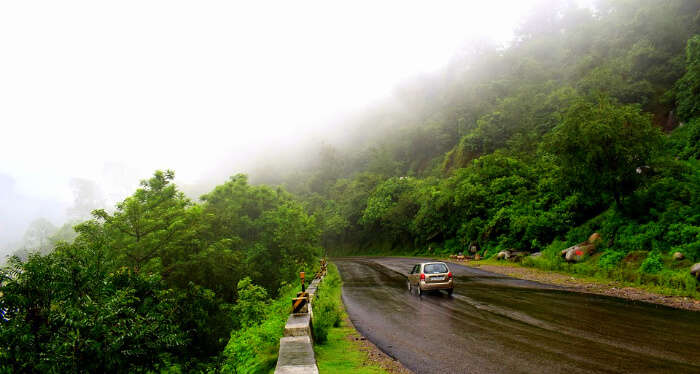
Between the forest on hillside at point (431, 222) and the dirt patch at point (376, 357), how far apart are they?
2.20m

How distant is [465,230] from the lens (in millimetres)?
40188

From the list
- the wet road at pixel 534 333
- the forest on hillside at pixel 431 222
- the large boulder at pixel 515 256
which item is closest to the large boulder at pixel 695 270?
the forest on hillside at pixel 431 222

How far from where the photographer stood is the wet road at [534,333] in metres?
6.67

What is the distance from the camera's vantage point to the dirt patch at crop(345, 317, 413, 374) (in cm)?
719

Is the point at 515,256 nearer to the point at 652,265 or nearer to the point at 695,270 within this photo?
the point at 652,265

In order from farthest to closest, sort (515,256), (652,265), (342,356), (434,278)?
(515,256), (434,278), (652,265), (342,356)

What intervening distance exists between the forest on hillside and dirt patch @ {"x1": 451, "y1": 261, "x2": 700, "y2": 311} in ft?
3.87

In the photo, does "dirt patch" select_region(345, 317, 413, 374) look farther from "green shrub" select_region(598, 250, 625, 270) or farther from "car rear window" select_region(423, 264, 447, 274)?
"green shrub" select_region(598, 250, 625, 270)

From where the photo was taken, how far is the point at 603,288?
1492 centimetres

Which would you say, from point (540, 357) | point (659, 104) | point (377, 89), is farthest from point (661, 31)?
point (377, 89)

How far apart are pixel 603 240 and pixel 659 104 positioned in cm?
2698

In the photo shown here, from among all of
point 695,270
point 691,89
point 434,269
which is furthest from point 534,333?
point 691,89

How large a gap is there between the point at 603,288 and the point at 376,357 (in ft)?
38.7

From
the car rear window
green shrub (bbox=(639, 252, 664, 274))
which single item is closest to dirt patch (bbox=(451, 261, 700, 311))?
green shrub (bbox=(639, 252, 664, 274))
